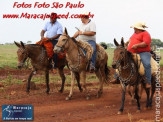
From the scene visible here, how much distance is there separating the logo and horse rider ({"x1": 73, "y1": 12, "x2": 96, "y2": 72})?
314cm

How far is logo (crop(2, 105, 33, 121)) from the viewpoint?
9005 mm

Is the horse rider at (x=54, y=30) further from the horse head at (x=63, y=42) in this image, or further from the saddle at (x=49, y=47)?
the horse head at (x=63, y=42)

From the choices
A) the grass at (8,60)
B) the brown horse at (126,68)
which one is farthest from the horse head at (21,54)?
the grass at (8,60)

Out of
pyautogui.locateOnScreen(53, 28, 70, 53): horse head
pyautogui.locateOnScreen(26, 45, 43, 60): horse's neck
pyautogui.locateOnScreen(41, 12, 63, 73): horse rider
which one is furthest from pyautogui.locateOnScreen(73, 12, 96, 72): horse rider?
pyautogui.locateOnScreen(26, 45, 43, 60): horse's neck

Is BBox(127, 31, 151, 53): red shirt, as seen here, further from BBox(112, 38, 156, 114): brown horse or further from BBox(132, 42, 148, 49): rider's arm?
BBox(112, 38, 156, 114): brown horse

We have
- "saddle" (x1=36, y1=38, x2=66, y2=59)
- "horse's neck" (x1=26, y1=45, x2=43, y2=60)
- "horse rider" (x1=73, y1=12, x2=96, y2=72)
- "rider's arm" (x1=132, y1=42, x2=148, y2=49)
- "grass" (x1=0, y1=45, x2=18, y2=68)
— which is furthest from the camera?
"grass" (x1=0, y1=45, x2=18, y2=68)

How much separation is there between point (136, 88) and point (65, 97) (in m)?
3.29

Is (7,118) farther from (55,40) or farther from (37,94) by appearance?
(55,40)

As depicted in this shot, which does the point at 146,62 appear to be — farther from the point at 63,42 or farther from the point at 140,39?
the point at 63,42

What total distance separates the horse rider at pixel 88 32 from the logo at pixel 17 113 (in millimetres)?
3138

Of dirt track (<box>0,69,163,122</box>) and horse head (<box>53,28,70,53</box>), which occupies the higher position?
horse head (<box>53,28,70,53</box>)

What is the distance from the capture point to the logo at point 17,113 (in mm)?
9005

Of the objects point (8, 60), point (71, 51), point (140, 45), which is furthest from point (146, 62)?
point (8, 60)

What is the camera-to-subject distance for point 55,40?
13.2m
